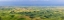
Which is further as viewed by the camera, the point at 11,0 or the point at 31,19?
the point at 11,0

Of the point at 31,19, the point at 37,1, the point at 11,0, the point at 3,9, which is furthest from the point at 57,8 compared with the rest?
the point at 3,9

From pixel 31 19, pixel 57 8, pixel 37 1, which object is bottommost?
pixel 31 19

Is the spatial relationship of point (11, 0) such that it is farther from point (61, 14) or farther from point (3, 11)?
point (61, 14)

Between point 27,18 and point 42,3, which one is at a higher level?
point 42,3

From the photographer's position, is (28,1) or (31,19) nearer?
(31,19)

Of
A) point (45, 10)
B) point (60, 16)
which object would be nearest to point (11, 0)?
point (45, 10)

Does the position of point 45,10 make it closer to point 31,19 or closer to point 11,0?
point 31,19
